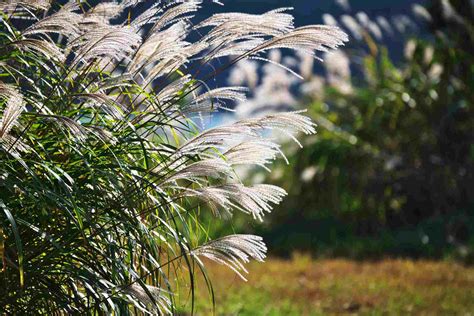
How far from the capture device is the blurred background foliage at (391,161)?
1026 cm

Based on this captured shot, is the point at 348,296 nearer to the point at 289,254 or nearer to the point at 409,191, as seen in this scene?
the point at 289,254

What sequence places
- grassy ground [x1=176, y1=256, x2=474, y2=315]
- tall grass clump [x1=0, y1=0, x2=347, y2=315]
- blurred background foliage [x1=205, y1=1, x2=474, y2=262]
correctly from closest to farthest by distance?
tall grass clump [x1=0, y1=0, x2=347, y2=315] → grassy ground [x1=176, y1=256, x2=474, y2=315] → blurred background foliage [x1=205, y1=1, x2=474, y2=262]

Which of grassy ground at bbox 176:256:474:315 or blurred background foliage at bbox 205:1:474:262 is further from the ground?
blurred background foliage at bbox 205:1:474:262

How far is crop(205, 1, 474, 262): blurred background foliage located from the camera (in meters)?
10.3

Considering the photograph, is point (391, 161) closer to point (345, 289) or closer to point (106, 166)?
point (345, 289)

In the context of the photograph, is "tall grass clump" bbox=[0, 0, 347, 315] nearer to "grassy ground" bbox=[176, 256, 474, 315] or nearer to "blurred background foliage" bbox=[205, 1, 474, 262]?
"grassy ground" bbox=[176, 256, 474, 315]

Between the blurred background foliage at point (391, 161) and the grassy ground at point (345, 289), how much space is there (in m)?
1.65

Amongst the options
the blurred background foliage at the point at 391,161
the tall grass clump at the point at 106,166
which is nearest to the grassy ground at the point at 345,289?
the blurred background foliage at the point at 391,161

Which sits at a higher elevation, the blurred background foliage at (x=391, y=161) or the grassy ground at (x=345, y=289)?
the blurred background foliage at (x=391, y=161)

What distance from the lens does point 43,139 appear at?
10.8 feet

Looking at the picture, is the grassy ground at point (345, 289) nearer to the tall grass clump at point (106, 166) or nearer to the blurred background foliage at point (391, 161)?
the blurred background foliage at point (391, 161)

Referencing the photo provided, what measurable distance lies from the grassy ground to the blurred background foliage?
1652 millimetres

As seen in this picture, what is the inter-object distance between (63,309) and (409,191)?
773 centimetres

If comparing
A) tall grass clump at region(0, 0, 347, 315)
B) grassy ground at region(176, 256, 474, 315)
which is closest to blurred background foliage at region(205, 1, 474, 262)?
grassy ground at region(176, 256, 474, 315)
